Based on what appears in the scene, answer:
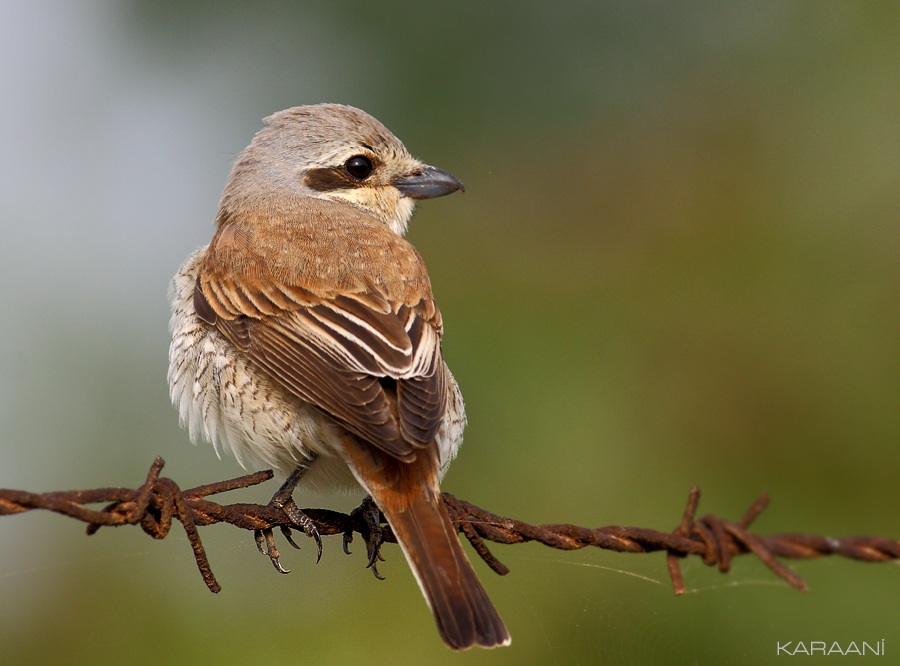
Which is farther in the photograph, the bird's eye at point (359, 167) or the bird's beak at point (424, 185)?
the bird's beak at point (424, 185)

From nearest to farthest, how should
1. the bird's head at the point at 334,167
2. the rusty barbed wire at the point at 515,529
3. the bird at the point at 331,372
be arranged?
the rusty barbed wire at the point at 515,529 → the bird at the point at 331,372 → the bird's head at the point at 334,167

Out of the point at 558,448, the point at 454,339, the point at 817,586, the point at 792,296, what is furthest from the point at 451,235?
the point at 817,586

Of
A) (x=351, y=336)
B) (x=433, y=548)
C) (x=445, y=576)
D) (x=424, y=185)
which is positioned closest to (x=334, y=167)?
(x=424, y=185)

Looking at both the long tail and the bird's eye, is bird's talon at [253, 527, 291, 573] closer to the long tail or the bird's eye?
the long tail

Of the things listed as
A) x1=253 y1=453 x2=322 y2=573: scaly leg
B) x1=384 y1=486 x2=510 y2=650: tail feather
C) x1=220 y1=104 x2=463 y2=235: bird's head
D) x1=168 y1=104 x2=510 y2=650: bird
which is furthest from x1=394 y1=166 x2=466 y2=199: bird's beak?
x1=384 y1=486 x2=510 y2=650: tail feather

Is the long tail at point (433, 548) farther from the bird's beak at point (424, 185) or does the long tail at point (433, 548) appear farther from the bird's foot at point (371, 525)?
the bird's beak at point (424, 185)

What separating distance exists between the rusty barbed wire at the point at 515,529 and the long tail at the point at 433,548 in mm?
78

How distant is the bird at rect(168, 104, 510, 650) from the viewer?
2559 mm

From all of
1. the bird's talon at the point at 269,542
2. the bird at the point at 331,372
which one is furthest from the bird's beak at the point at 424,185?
the bird's talon at the point at 269,542

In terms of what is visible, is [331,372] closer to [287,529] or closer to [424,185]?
[287,529]

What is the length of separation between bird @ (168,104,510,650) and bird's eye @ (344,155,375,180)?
0.31 metres

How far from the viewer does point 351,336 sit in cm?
288

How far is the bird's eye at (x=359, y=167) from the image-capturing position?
162 inches

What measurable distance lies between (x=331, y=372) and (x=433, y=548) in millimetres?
539
